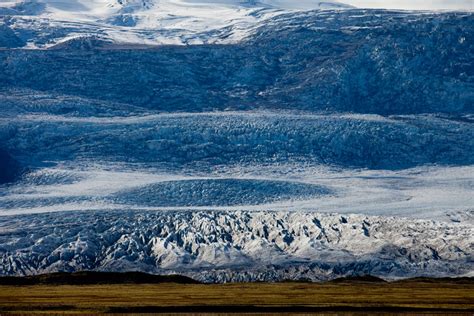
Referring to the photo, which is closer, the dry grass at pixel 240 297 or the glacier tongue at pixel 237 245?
the dry grass at pixel 240 297

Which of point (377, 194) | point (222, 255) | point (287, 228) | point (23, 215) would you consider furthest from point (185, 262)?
point (377, 194)

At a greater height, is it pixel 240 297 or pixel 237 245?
pixel 240 297

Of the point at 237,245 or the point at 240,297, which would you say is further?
the point at 237,245

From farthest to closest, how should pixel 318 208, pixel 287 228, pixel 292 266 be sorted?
1. pixel 318 208
2. pixel 287 228
3. pixel 292 266

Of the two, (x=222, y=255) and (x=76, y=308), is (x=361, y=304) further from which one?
(x=222, y=255)

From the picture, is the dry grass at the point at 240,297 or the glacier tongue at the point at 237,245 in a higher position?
the dry grass at the point at 240,297

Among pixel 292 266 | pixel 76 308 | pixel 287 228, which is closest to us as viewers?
pixel 76 308
